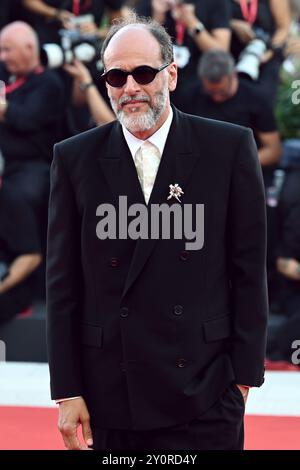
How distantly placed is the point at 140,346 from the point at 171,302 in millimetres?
136

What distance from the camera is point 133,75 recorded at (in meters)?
2.56

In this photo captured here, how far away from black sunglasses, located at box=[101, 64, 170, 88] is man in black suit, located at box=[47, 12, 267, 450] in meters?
0.02

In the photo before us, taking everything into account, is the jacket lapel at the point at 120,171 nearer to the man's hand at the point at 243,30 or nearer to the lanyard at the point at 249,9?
the man's hand at the point at 243,30

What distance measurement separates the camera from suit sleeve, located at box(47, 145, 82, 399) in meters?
2.66

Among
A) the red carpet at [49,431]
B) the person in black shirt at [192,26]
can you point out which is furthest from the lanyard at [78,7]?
the red carpet at [49,431]

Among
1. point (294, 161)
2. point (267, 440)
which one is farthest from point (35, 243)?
point (267, 440)

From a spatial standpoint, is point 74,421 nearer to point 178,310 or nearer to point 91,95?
point 178,310

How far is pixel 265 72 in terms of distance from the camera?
672 centimetres

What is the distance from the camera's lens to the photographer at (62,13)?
6.89 meters

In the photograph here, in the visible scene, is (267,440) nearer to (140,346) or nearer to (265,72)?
(140,346)

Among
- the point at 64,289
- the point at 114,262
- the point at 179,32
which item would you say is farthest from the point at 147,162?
the point at 179,32

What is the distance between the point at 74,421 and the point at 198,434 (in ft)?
1.03

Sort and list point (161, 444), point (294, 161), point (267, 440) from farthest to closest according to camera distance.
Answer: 1. point (294, 161)
2. point (267, 440)
3. point (161, 444)

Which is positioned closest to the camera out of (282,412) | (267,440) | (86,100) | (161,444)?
(161,444)
